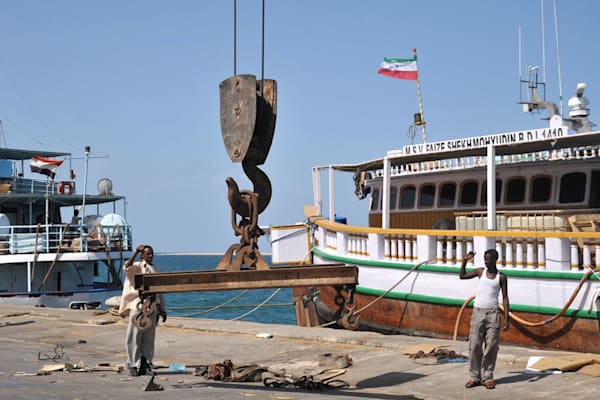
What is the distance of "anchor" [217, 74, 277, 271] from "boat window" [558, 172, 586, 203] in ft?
31.4

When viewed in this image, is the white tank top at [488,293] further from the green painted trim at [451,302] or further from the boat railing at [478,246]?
the green painted trim at [451,302]

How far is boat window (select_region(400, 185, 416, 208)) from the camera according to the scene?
766 inches

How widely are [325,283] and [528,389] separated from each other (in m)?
2.31

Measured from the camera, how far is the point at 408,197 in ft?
64.3

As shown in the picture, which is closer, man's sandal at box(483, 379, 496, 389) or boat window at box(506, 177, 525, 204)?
man's sandal at box(483, 379, 496, 389)

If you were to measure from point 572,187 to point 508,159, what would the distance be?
150 cm

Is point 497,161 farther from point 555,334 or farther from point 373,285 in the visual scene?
point 555,334

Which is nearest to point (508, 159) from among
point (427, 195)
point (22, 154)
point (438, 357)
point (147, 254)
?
point (427, 195)

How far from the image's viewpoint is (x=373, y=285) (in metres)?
15.4

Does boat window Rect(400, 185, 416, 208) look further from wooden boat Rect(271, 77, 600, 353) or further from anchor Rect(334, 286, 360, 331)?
anchor Rect(334, 286, 360, 331)

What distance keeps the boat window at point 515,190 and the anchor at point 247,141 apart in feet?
32.0

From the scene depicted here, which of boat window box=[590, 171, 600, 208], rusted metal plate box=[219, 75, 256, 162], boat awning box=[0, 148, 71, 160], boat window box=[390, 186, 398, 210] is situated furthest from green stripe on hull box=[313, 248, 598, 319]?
boat awning box=[0, 148, 71, 160]

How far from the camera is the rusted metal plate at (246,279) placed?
8.05 m

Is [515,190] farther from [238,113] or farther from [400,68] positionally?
[238,113]
